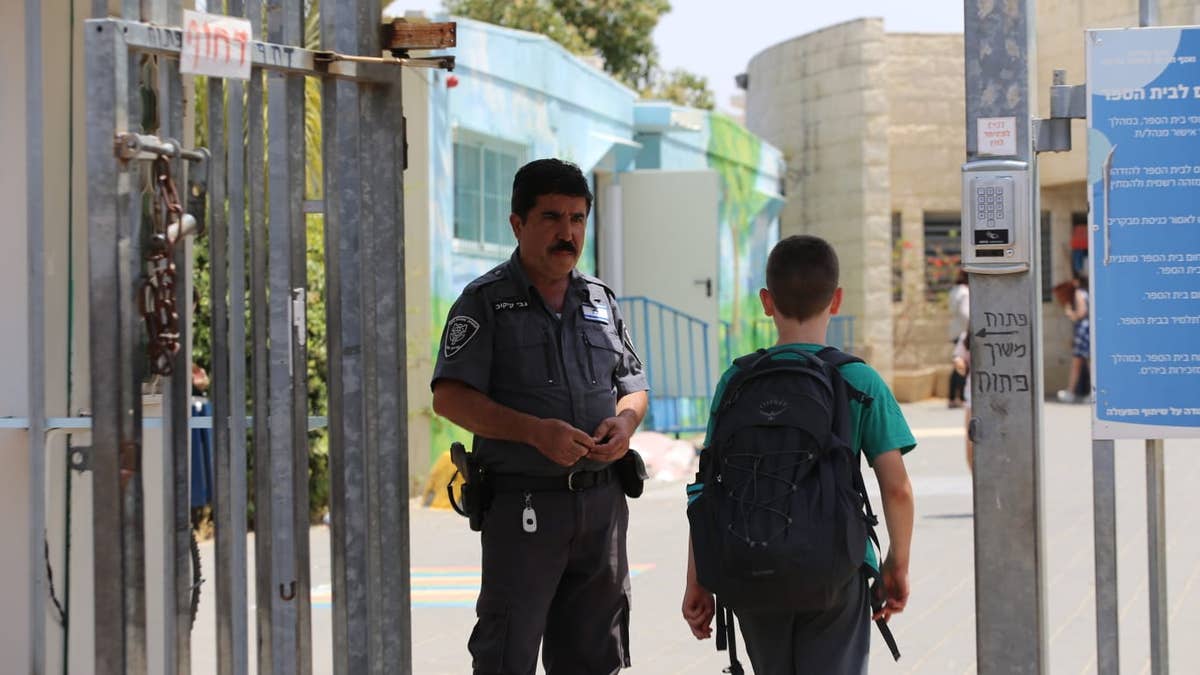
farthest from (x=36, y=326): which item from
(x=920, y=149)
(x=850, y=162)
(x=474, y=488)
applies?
(x=920, y=149)

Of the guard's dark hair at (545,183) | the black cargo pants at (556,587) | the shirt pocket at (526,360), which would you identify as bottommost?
the black cargo pants at (556,587)

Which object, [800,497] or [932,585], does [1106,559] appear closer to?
[800,497]

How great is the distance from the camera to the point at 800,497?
3746 millimetres

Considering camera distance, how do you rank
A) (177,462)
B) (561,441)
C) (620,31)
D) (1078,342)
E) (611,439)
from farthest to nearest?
1. (620,31)
2. (1078,342)
3. (611,439)
4. (561,441)
5. (177,462)

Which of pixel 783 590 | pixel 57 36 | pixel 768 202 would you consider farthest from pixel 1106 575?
pixel 768 202

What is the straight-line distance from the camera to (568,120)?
15109mm

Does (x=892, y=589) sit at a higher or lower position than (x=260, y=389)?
lower

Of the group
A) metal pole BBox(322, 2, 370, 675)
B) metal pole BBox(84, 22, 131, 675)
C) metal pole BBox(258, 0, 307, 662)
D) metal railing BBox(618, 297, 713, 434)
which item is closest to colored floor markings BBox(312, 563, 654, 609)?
metal pole BBox(322, 2, 370, 675)

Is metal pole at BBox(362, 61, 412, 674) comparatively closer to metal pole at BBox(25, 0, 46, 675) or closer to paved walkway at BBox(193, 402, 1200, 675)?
metal pole at BBox(25, 0, 46, 675)

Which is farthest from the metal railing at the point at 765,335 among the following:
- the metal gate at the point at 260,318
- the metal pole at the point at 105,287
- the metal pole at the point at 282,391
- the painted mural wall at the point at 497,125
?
the metal pole at the point at 105,287

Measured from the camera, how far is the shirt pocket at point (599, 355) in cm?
469

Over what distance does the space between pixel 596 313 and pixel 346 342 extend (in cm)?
102

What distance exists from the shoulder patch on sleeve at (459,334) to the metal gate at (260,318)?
1.61 feet

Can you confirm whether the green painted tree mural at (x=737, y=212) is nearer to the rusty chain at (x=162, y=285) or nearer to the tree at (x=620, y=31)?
the tree at (x=620, y=31)
